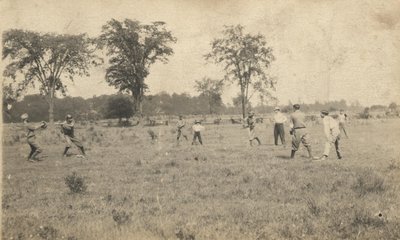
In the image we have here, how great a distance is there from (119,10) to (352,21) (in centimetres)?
743

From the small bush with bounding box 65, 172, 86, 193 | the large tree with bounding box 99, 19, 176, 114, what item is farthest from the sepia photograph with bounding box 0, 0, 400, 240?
the large tree with bounding box 99, 19, 176, 114

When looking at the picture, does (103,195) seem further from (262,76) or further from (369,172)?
(262,76)

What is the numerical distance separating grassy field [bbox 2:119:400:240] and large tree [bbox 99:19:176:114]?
23234 mm

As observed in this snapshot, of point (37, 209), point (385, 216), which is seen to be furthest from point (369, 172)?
point (37, 209)

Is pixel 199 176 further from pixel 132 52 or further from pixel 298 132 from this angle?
pixel 132 52

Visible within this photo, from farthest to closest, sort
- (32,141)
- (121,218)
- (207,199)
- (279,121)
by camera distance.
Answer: (279,121)
(32,141)
(207,199)
(121,218)

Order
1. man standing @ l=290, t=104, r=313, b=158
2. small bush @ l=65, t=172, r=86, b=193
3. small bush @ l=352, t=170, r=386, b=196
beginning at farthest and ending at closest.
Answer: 1. man standing @ l=290, t=104, r=313, b=158
2. small bush @ l=65, t=172, r=86, b=193
3. small bush @ l=352, t=170, r=386, b=196

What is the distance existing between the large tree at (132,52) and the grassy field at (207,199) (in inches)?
915

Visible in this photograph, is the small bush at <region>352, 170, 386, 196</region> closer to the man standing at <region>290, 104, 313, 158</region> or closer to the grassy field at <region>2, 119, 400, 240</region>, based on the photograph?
the grassy field at <region>2, 119, 400, 240</region>

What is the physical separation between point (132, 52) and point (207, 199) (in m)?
32.2

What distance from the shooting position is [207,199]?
895 centimetres

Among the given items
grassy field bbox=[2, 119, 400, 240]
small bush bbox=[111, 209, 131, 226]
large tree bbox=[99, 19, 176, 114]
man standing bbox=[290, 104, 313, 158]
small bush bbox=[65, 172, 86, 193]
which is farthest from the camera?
large tree bbox=[99, 19, 176, 114]

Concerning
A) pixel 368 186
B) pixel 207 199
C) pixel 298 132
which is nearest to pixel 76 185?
pixel 207 199

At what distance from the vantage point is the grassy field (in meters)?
7.07
